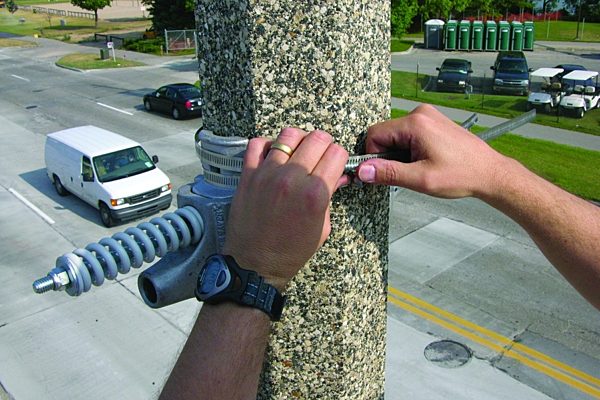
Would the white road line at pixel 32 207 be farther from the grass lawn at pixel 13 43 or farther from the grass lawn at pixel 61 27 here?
the grass lawn at pixel 61 27

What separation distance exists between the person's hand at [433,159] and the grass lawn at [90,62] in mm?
35329

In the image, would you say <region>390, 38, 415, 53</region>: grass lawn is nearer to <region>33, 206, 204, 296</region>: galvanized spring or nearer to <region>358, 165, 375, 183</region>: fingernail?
<region>358, 165, 375, 183</region>: fingernail

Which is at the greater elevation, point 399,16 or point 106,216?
point 399,16

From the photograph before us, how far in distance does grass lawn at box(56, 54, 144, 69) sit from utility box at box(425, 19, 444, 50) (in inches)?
767

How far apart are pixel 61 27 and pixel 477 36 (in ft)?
139

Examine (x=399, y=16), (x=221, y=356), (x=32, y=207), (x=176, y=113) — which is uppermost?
(x=399, y=16)

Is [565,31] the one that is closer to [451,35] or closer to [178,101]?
[451,35]

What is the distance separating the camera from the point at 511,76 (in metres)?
24.0

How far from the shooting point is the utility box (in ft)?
128

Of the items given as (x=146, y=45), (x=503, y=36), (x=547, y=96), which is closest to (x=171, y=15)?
(x=146, y=45)

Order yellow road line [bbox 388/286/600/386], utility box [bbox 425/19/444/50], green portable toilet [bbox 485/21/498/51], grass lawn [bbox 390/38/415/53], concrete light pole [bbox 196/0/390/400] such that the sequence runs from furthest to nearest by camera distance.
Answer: utility box [bbox 425/19/444/50] < grass lawn [bbox 390/38/415/53] < green portable toilet [bbox 485/21/498/51] < yellow road line [bbox 388/286/600/386] < concrete light pole [bbox 196/0/390/400]

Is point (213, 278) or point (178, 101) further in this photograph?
point (178, 101)

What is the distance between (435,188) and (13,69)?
39517 mm

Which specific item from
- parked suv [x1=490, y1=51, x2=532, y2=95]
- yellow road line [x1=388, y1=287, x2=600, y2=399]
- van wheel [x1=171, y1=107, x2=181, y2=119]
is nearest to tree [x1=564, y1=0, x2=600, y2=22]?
parked suv [x1=490, y1=51, x2=532, y2=95]
